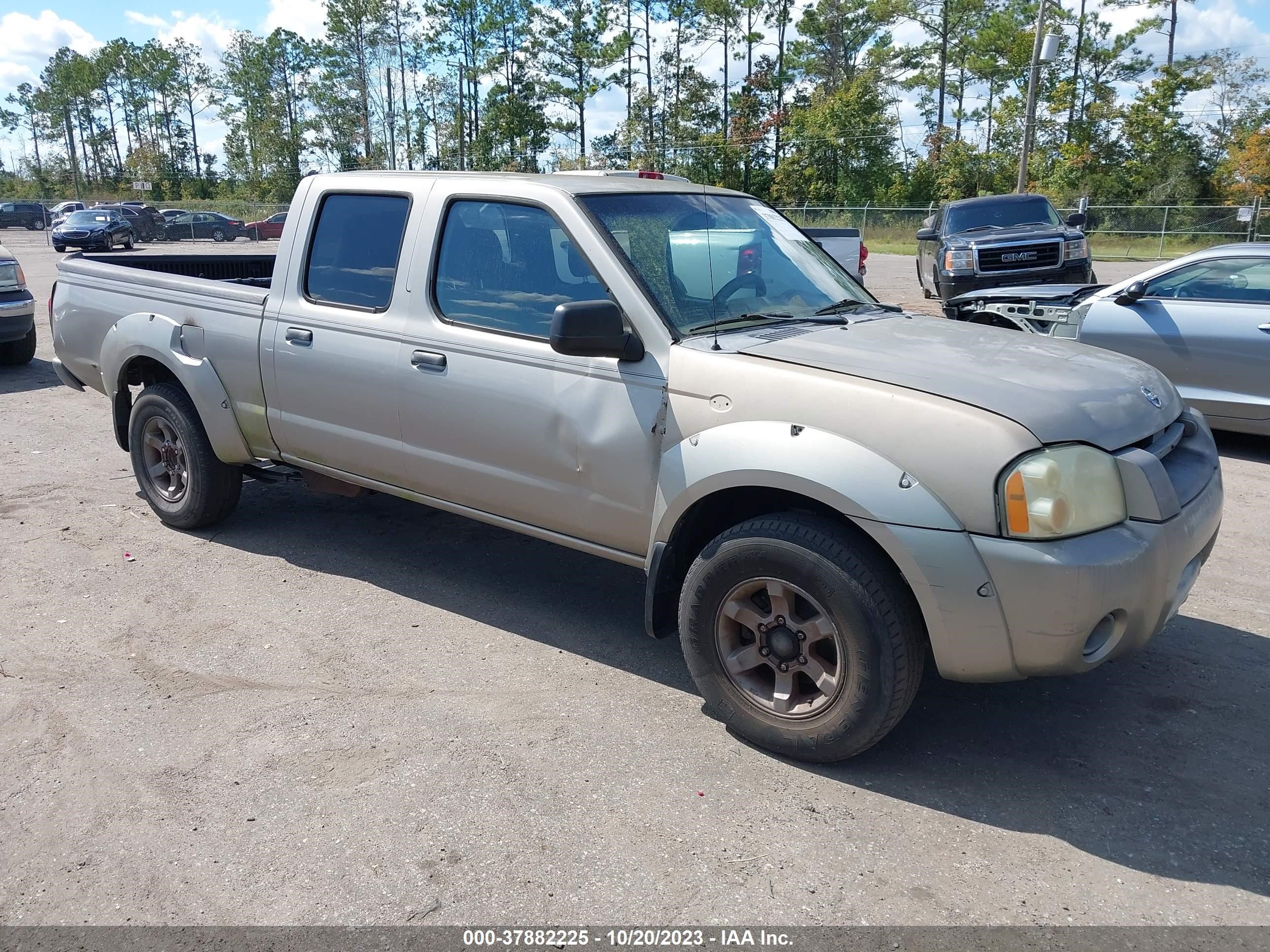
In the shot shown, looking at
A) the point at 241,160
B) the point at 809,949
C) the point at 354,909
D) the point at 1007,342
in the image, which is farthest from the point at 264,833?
the point at 241,160

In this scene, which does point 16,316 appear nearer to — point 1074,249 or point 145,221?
point 1074,249

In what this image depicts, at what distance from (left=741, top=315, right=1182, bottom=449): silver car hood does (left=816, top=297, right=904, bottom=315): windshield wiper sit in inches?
8.3

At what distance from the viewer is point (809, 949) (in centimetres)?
265

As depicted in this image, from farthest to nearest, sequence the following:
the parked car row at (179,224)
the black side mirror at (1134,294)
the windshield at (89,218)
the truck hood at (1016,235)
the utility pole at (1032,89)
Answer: the parked car row at (179,224) < the windshield at (89,218) < the utility pole at (1032,89) < the truck hood at (1016,235) < the black side mirror at (1134,294)

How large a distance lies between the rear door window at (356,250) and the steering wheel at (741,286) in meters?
1.50

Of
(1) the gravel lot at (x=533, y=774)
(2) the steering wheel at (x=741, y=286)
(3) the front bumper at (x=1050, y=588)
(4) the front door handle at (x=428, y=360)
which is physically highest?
(2) the steering wheel at (x=741, y=286)

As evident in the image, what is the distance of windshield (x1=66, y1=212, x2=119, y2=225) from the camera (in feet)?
123

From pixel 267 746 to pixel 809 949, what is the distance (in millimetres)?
2043

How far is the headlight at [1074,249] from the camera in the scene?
14164 millimetres

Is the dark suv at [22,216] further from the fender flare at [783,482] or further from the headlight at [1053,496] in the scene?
the headlight at [1053,496]

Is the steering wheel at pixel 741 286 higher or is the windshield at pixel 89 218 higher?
the windshield at pixel 89 218

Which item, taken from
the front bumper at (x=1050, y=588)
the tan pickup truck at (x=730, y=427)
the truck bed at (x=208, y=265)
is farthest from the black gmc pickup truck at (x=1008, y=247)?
the front bumper at (x=1050, y=588)

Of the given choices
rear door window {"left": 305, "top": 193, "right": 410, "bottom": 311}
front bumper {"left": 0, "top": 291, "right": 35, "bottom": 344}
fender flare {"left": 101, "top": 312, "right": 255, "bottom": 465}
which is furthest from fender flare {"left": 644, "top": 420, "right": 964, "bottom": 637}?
front bumper {"left": 0, "top": 291, "right": 35, "bottom": 344}

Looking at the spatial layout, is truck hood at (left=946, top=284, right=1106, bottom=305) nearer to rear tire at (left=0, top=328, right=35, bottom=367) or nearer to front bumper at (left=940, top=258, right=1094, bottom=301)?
front bumper at (left=940, top=258, right=1094, bottom=301)
